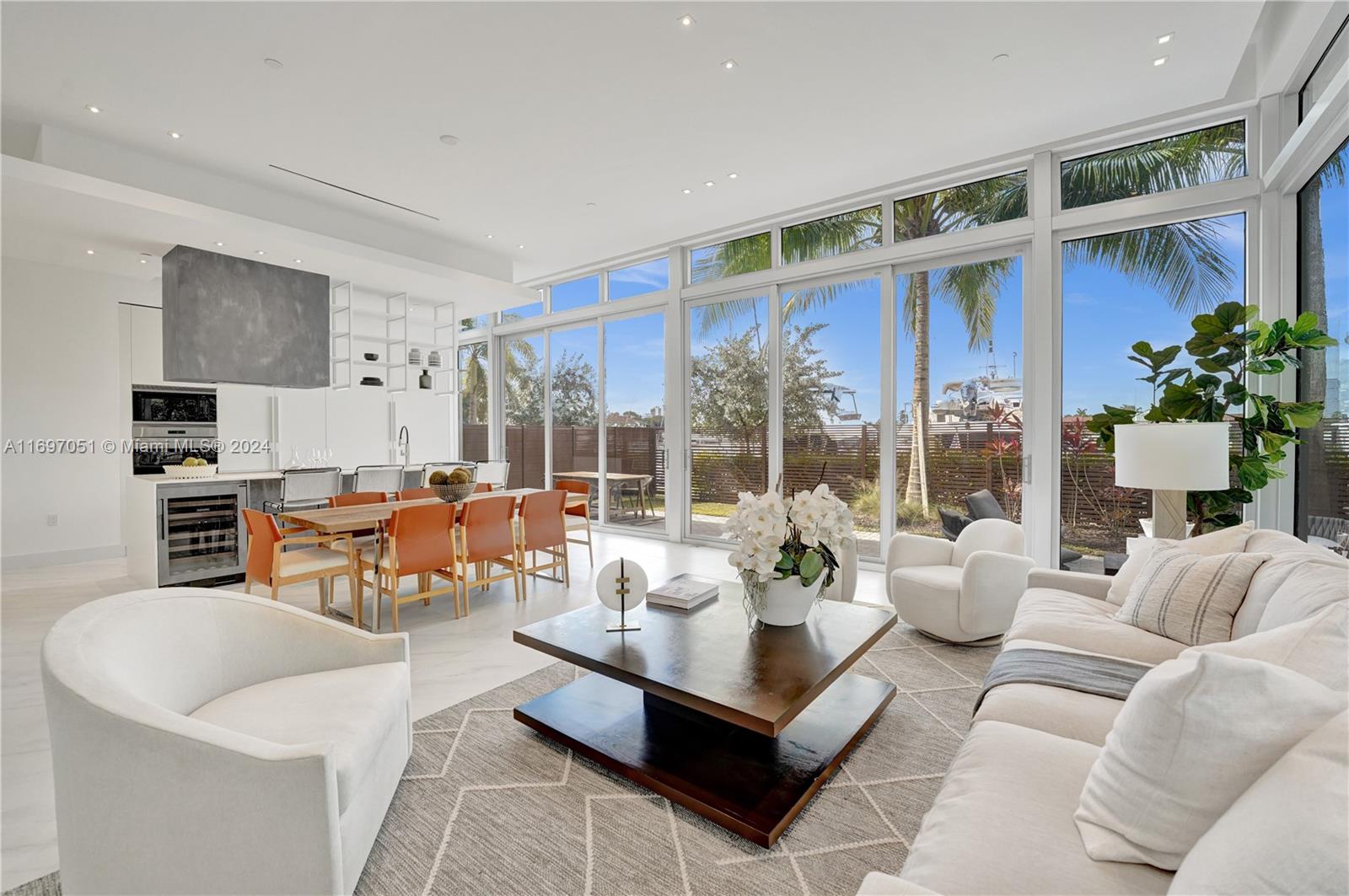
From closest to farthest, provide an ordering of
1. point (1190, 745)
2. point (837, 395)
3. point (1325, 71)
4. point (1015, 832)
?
point (1190, 745) → point (1015, 832) → point (1325, 71) → point (837, 395)

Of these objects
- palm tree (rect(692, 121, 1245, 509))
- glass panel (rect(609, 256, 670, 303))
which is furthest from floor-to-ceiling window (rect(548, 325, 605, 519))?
palm tree (rect(692, 121, 1245, 509))

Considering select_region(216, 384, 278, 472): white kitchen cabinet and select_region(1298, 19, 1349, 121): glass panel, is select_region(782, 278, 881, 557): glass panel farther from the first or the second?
select_region(216, 384, 278, 472): white kitchen cabinet

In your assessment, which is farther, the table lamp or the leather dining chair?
the leather dining chair

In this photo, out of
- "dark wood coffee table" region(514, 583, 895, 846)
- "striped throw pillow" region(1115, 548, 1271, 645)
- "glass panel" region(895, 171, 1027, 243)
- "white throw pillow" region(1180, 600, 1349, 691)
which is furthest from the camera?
"glass panel" region(895, 171, 1027, 243)

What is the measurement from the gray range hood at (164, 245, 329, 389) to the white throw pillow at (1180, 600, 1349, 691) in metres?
6.92

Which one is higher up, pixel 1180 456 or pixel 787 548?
pixel 1180 456

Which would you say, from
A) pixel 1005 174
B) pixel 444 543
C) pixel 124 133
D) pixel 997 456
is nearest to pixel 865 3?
pixel 1005 174

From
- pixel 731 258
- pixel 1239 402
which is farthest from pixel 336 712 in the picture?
pixel 731 258

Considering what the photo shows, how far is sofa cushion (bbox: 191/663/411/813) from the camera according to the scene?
1562mm

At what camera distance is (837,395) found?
576 cm

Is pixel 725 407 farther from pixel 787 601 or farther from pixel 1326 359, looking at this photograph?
pixel 1326 359

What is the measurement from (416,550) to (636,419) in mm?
4031

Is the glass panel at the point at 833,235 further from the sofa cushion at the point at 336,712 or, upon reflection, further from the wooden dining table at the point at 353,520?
the sofa cushion at the point at 336,712

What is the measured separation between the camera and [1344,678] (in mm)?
1113
